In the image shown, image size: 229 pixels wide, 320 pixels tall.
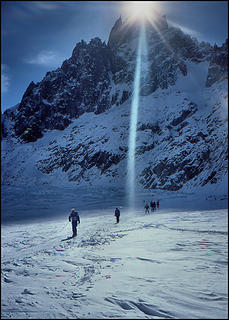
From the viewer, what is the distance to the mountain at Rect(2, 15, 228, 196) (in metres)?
48.0

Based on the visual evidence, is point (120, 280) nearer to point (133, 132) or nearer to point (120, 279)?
point (120, 279)

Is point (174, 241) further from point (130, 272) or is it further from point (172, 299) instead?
point (172, 299)

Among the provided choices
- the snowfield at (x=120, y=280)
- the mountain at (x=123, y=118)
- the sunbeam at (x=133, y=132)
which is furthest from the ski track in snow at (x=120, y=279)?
the mountain at (x=123, y=118)

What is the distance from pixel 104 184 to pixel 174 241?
51682 mm

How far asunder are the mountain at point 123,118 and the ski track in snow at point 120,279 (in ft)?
99.2

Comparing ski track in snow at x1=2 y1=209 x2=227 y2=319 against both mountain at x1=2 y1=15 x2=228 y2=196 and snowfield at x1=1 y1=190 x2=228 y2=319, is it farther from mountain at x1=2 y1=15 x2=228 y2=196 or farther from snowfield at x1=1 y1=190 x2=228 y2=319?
mountain at x1=2 y1=15 x2=228 y2=196

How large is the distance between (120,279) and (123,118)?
75104 millimetres

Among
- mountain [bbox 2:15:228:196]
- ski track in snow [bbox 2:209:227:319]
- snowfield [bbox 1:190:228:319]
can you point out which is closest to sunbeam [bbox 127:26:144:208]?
mountain [bbox 2:15:228:196]

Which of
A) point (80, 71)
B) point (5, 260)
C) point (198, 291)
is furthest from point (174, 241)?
point (80, 71)

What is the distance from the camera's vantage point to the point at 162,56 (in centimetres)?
9356

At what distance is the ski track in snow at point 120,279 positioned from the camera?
367 cm

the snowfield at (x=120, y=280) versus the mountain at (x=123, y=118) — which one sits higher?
the mountain at (x=123, y=118)

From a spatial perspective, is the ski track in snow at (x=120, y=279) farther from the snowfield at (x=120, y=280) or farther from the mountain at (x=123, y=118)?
the mountain at (x=123, y=118)

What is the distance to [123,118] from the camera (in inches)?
3059
